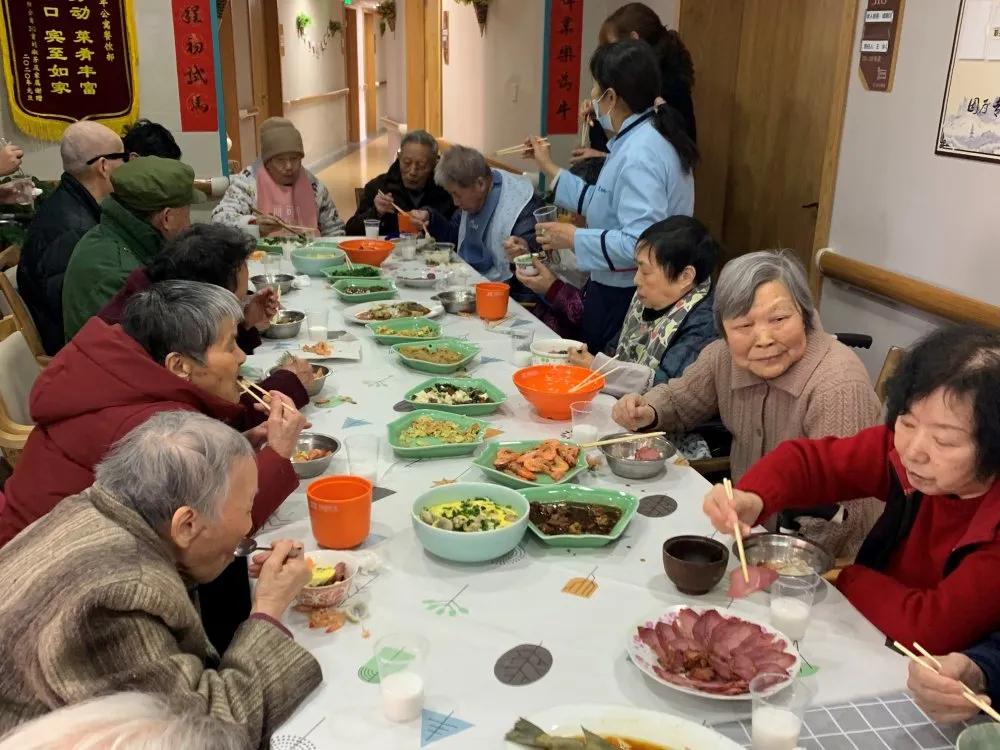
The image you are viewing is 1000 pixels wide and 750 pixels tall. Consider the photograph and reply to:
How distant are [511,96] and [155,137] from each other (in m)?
3.65

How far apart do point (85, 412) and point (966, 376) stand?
162 cm

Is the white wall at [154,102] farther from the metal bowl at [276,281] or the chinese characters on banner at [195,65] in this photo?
the metal bowl at [276,281]

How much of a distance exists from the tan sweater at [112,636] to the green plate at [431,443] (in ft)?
2.56

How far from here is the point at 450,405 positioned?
229cm

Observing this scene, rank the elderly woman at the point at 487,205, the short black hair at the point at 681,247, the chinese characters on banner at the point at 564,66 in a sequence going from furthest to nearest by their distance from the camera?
the chinese characters on banner at the point at 564,66
the elderly woman at the point at 487,205
the short black hair at the point at 681,247

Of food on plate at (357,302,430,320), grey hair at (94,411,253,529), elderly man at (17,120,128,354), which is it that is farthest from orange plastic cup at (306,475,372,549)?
elderly man at (17,120,128,354)

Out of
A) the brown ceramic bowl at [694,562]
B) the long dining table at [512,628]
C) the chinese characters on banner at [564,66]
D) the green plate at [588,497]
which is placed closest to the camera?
the long dining table at [512,628]

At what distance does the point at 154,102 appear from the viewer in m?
5.50

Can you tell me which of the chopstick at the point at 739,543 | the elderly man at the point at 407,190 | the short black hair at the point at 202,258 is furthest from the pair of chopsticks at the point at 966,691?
the elderly man at the point at 407,190

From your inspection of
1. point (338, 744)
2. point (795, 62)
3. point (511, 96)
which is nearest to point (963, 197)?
point (795, 62)

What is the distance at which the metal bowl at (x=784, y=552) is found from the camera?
1.60 meters

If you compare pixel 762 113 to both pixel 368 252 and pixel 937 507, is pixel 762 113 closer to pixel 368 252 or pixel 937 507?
pixel 368 252

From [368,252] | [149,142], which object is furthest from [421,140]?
[149,142]

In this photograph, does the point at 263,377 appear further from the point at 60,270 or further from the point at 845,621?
the point at 845,621
